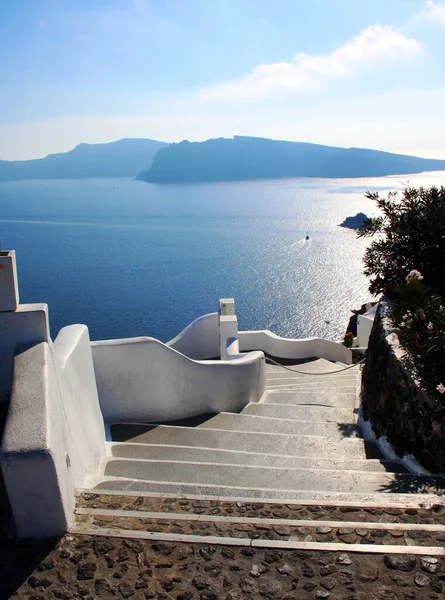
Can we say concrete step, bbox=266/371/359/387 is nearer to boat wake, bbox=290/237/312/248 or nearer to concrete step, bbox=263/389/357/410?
concrete step, bbox=263/389/357/410

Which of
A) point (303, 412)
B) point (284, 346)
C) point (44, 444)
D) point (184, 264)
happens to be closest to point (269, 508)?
point (44, 444)

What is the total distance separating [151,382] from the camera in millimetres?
6473

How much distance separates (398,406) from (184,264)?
48.4 meters

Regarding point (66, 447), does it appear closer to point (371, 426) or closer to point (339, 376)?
point (371, 426)

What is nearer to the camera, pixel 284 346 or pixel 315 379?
pixel 315 379

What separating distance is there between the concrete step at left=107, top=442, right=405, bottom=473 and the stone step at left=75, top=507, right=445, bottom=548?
1.73 meters

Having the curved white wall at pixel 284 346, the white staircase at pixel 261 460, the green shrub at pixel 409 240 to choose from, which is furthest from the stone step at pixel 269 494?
the curved white wall at pixel 284 346

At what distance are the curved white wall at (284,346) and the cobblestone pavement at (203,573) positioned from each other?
10.5m

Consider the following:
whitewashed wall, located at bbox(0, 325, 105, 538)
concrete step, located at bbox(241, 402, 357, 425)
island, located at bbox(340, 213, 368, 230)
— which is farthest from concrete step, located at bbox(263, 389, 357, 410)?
island, located at bbox(340, 213, 368, 230)

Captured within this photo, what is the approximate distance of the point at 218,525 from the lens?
326cm

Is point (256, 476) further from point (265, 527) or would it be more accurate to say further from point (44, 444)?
point (44, 444)

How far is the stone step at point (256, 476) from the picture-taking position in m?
4.40

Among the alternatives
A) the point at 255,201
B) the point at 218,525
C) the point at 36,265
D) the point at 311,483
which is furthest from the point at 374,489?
the point at 255,201

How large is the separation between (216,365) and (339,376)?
503cm
